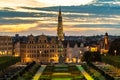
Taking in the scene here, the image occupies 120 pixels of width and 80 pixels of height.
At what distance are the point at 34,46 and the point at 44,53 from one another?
303 cm

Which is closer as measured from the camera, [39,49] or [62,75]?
[62,75]

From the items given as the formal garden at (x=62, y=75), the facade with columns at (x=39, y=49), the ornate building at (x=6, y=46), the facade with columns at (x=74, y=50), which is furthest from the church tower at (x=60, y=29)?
the formal garden at (x=62, y=75)

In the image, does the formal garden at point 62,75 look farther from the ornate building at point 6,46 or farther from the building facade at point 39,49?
the building facade at point 39,49

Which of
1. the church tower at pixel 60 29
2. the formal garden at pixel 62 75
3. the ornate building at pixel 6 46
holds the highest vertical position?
the church tower at pixel 60 29

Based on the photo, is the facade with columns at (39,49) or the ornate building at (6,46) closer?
the ornate building at (6,46)

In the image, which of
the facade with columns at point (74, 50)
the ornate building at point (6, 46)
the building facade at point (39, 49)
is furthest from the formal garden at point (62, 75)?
the facade with columns at point (74, 50)

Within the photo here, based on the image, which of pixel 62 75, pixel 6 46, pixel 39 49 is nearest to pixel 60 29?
pixel 39 49

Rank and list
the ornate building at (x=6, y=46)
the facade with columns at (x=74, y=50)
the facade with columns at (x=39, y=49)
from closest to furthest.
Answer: the ornate building at (x=6, y=46) < the facade with columns at (x=39, y=49) < the facade with columns at (x=74, y=50)

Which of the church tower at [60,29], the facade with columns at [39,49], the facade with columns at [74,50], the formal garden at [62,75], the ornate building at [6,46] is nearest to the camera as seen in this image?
the formal garden at [62,75]

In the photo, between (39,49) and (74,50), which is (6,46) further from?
(74,50)

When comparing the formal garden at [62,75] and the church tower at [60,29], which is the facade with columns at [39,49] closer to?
the church tower at [60,29]

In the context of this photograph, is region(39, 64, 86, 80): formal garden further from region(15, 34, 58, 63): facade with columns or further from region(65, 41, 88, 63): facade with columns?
region(65, 41, 88, 63): facade with columns

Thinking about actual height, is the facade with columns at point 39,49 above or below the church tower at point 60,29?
below

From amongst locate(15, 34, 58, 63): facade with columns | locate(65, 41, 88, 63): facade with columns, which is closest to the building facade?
locate(15, 34, 58, 63): facade with columns
